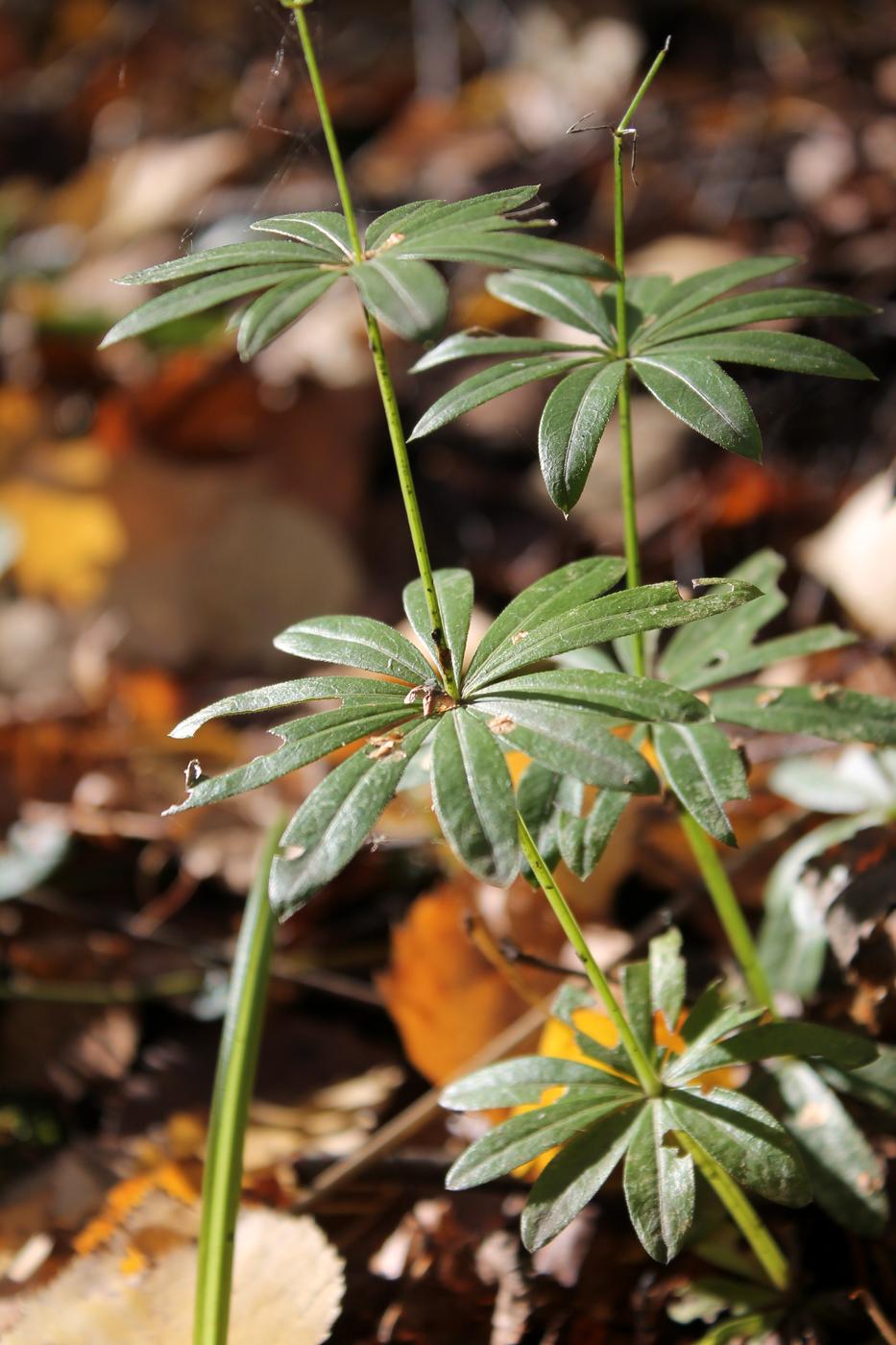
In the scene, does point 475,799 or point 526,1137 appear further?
point 526,1137

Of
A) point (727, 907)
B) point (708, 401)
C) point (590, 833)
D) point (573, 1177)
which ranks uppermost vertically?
point (708, 401)

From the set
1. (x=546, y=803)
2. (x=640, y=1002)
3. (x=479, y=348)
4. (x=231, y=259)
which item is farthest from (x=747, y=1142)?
(x=231, y=259)

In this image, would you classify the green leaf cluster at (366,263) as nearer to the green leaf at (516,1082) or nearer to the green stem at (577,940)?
the green stem at (577,940)

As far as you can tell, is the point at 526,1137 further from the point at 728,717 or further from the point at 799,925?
the point at 799,925

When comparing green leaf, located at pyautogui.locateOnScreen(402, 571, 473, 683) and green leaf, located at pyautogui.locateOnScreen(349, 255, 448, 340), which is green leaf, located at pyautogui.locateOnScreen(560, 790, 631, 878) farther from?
green leaf, located at pyautogui.locateOnScreen(349, 255, 448, 340)

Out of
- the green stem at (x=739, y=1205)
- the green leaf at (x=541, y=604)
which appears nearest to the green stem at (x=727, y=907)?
the green stem at (x=739, y=1205)

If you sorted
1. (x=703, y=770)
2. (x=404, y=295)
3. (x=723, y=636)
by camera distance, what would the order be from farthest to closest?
1. (x=723, y=636)
2. (x=703, y=770)
3. (x=404, y=295)
